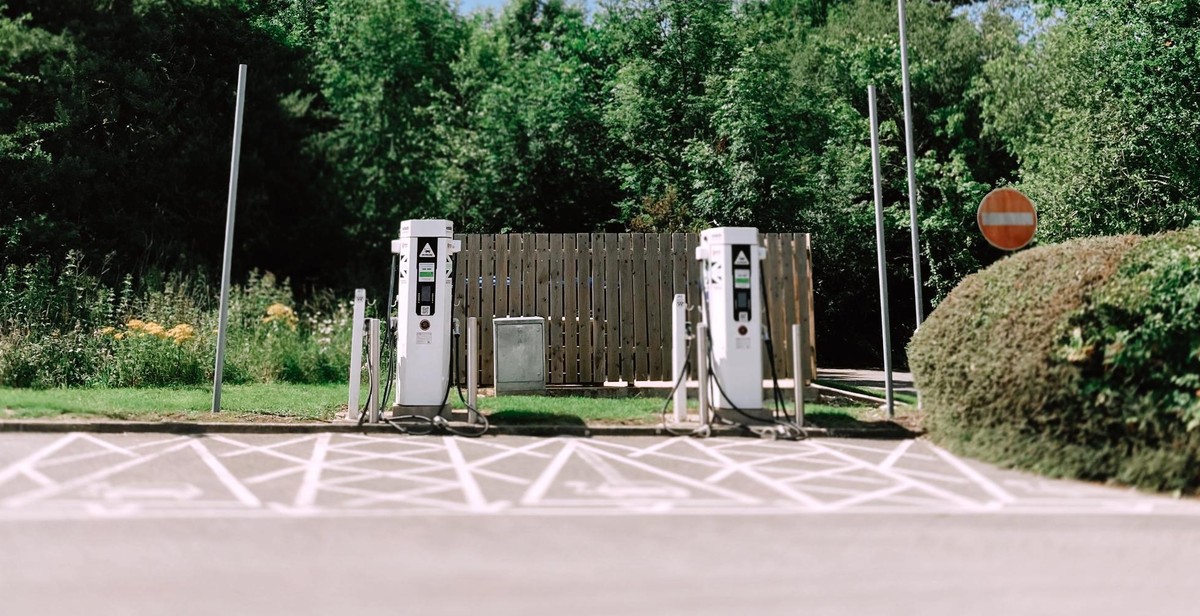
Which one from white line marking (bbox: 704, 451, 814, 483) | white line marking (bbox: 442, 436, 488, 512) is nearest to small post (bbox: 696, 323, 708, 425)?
white line marking (bbox: 704, 451, 814, 483)

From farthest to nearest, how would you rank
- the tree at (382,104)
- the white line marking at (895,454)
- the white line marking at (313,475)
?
the tree at (382,104)
the white line marking at (895,454)
the white line marking at (313,475)

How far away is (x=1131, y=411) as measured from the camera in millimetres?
7523

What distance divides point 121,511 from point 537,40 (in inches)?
1242

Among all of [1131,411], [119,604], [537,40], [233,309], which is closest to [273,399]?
[233,309]

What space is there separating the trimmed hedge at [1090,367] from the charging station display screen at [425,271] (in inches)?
217

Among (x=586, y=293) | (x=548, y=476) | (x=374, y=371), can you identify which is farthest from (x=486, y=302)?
(x=548, y=476)

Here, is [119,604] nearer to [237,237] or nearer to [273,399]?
[273,399]

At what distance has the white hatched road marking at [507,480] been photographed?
Result: 253 inches

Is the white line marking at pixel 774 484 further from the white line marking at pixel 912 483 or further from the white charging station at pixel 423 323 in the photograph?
the white charging station at pixel 423 323

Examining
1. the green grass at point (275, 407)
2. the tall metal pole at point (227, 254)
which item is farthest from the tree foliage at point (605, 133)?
the tall metal pole at point (227, 254)

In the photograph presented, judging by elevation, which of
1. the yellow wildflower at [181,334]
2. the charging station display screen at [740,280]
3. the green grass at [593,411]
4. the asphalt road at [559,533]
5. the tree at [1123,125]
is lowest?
the asphalt road at [559,533]

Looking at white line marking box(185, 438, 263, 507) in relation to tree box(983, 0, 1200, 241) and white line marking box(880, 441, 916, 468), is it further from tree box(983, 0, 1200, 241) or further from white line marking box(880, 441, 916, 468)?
tree box(983, 0, 1200, 241)

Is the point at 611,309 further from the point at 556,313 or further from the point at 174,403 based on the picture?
the point at 174,403

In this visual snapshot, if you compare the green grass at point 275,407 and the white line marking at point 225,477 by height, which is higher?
the green grass at point 275,407
